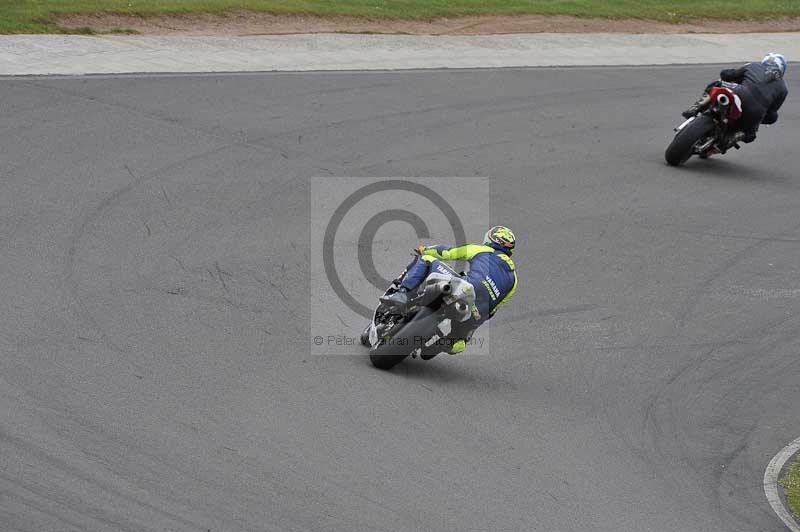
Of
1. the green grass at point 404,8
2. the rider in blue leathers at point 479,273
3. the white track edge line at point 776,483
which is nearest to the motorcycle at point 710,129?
the white track edge line at point 776,483

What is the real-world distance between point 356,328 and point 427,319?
136cm

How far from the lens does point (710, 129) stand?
728 inches

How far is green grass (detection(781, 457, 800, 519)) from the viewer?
32.0ft

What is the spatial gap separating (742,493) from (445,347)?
9.53ft

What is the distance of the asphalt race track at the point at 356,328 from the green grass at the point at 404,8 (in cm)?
420

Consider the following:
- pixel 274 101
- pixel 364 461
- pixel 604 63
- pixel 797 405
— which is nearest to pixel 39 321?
pixel 364 461

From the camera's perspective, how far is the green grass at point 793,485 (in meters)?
9.74

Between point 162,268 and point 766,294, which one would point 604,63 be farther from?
point 162,268

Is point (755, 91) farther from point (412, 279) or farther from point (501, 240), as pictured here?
point (412, 279)

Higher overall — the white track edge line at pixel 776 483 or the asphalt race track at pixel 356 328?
the asphalt race track at pixel 356 328

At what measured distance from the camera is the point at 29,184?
555 inches

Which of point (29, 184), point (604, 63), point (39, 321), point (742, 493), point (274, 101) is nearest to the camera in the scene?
point (742, 493)

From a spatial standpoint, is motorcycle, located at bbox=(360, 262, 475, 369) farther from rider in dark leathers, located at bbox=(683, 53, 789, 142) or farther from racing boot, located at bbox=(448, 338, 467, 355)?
rider in dark leathers, located at bbox=(683, 53, 789, 142)

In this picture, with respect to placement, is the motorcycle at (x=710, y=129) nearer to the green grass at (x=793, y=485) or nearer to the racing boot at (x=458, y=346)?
the green grass at (x=793, y=485)
